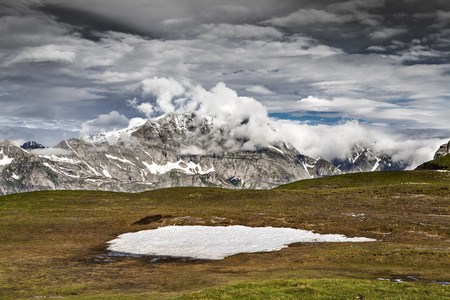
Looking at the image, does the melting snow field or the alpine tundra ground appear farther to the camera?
the melting snow field

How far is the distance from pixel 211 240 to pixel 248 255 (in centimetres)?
1326

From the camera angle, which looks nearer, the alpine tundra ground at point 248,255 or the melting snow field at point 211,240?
the alpine tundra ground at point 248,255

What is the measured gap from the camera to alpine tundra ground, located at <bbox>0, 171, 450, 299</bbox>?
30266 millimetres

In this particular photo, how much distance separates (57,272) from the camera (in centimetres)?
4134

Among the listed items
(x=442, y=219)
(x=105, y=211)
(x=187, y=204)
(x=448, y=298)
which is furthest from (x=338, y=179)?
(x=448, y=298)

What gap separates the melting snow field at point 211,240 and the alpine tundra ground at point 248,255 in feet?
10.5

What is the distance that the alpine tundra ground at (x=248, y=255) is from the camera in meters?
30.3

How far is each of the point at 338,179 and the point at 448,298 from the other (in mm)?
147100

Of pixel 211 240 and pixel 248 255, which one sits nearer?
pixel 248 255

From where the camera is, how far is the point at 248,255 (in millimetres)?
48594

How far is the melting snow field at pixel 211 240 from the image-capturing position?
5329 cm

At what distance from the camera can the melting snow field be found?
53287 millimetres

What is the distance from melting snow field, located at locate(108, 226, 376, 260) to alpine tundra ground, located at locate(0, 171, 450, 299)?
3206mm

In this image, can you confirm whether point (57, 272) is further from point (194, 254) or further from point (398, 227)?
point (398, 227)
